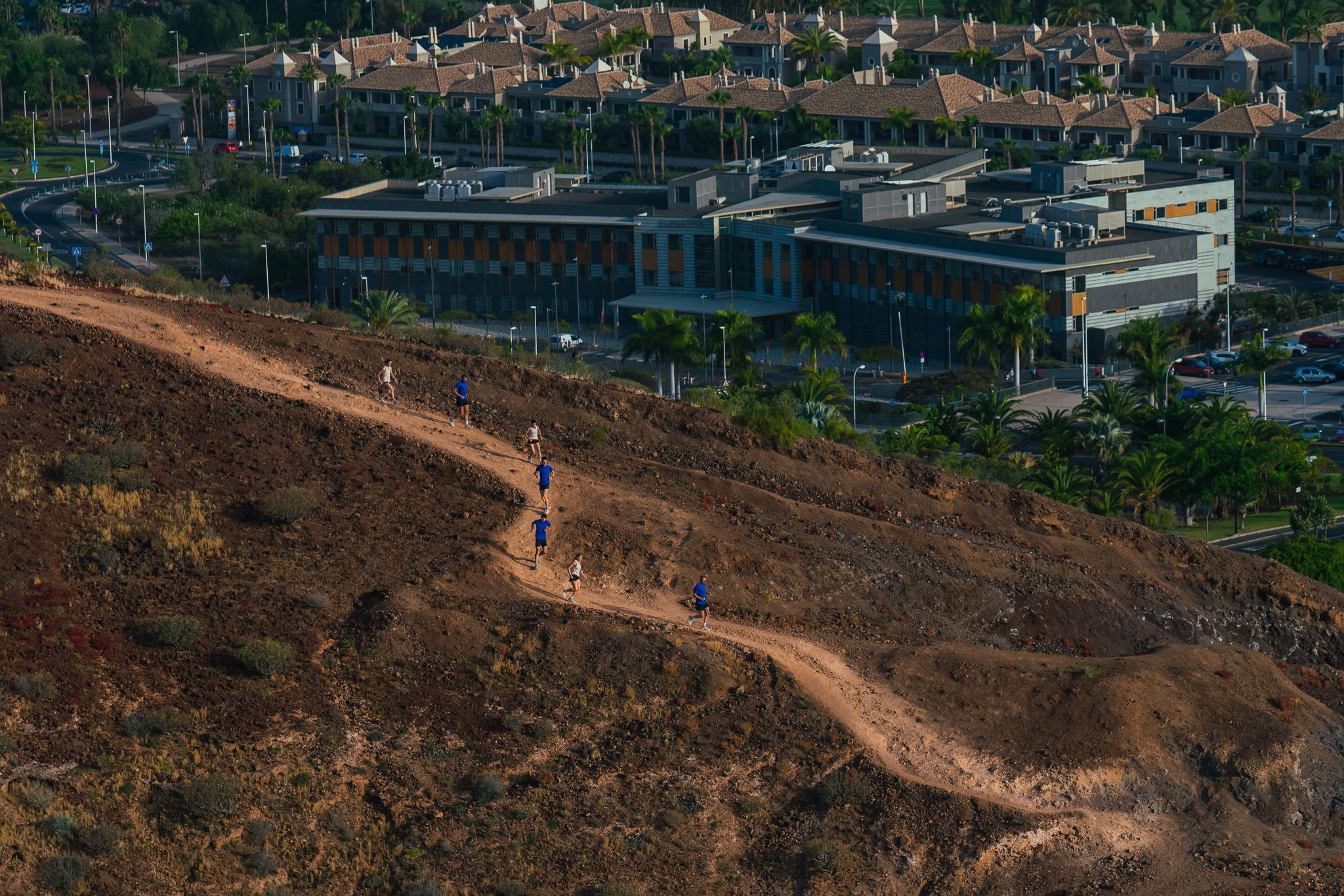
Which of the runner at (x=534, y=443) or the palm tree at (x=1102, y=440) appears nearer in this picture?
the runner at (x=534, y=443)

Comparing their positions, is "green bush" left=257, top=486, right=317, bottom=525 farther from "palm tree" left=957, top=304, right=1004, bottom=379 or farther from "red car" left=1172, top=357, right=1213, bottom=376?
"red car" left=1172, top=357, right=1213, bottom=376

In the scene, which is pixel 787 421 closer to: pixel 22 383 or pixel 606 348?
pixel 22 383

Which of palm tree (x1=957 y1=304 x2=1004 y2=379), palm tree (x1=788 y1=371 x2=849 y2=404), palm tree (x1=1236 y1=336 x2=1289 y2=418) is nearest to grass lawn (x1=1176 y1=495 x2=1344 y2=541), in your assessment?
palm tree (x1=1236 y1=336 x2=1289 y2=418)

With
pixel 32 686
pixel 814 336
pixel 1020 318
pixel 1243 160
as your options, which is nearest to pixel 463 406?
pixel 32 686

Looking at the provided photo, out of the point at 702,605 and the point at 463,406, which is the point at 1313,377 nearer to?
the point at 463,406

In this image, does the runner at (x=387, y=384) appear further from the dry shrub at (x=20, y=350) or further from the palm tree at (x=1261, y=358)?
the palm tree at (x=1261, y=358)

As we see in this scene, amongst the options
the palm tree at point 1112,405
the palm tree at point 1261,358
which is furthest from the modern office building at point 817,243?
the palm tree at point 1112,405
